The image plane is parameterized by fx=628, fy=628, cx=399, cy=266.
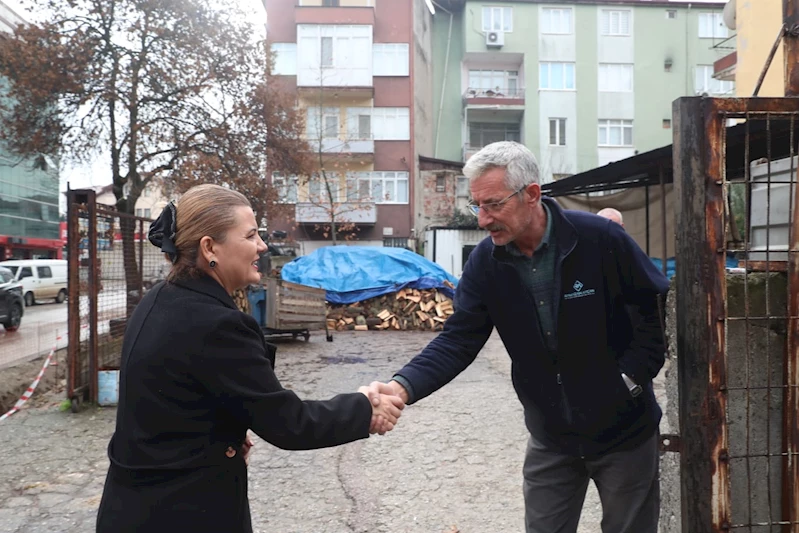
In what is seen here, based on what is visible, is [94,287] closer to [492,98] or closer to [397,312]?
[397,312]

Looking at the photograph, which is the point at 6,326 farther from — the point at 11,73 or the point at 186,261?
the point at 186,261

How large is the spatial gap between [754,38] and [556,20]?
84.6 ft

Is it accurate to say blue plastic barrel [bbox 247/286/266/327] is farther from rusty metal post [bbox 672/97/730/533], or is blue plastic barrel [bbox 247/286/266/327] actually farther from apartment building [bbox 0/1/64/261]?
apartment building [bbox 0/1/64/261]

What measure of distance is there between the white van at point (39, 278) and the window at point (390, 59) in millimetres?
17339

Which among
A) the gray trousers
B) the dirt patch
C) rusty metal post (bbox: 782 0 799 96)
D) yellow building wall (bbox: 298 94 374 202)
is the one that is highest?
yellow building wall (bbox: 298 94 374 202)

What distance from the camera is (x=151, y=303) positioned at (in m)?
2.01

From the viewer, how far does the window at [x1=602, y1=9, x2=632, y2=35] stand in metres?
34.8

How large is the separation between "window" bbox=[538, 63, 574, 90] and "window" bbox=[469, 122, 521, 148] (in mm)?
3033

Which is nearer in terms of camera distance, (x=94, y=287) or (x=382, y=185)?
(x=94, y=287)

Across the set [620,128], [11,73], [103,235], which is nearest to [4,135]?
[11,73]

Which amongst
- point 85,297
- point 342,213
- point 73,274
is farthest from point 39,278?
point 73,274

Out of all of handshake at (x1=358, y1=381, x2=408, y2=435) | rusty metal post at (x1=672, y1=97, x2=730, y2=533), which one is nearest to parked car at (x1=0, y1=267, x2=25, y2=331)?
handshake at (x1=358, y1=381, x2=408, y2=435)

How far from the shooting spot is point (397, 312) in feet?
56.4

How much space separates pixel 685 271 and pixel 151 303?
5.85 ft
